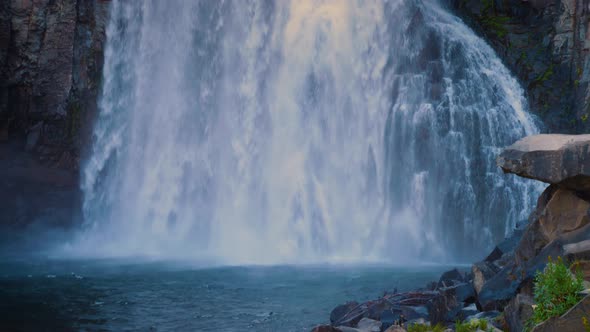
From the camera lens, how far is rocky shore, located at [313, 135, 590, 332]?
302 inches

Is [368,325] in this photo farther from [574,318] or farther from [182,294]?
[182,294]

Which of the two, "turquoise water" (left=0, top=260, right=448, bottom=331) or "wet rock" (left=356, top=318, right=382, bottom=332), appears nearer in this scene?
"wet rock" (left=356, top=318, right=382, bottom=332)

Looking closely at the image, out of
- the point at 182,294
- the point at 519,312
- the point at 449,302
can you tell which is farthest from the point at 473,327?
the point at 182,294

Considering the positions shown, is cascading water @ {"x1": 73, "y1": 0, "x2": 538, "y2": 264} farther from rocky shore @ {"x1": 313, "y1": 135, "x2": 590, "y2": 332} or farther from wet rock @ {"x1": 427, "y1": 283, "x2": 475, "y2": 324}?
rocky shore @ {"x1": 313, "y1": 135, "x2": 590, "y2": 332}

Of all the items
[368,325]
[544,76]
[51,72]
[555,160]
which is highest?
[51,72]

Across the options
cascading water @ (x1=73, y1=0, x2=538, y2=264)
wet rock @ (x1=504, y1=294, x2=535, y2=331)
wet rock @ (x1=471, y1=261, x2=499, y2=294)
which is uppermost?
cascading water @ (x1=73, y1=0, x2=538, y2=264)

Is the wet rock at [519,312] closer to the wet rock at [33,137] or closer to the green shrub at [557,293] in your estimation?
the green shrub at [557,293]

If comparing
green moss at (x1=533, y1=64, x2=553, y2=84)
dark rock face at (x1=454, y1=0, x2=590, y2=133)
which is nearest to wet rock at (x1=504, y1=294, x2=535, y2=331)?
dark rock face at (x1=454, y1=0, x2=590, y2=133)

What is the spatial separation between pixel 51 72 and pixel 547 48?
70.6ft

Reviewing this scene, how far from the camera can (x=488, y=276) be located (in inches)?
381

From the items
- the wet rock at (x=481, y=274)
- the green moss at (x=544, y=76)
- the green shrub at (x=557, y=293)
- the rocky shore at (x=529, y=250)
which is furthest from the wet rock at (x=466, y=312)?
the green moss at (x=544, y=76)

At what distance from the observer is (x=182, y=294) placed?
14.2 meters

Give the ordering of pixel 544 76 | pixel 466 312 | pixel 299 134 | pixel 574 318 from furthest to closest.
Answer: pixel 544 76, pixel 299 134, pixel 466 312, pixel 574 318

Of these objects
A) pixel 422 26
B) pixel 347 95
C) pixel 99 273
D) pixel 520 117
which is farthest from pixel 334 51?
pixel 99 273
